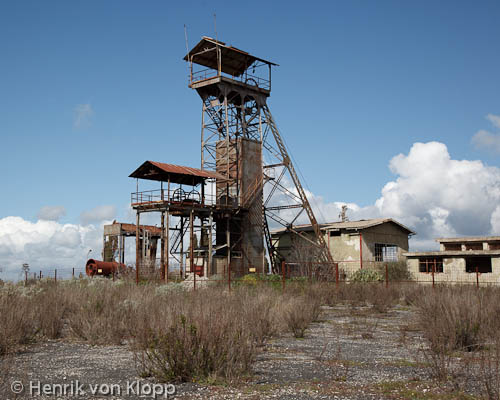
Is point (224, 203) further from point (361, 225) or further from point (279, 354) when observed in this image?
point (279, 354)

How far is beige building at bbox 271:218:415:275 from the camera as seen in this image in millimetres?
41250

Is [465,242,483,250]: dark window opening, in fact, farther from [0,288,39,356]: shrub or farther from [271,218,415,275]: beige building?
[0,288,39,356]: shrub

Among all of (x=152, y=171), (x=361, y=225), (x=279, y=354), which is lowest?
(x=279, y=354)

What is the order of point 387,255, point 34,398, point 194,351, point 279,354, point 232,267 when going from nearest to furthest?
point 34,398 < point 194,351 < point 279,354 < point 232,267 < point 387,255

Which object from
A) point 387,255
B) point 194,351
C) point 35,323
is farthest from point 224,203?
point 194,351

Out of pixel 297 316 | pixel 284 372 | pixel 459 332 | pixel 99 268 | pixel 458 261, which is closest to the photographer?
pixel 284 372

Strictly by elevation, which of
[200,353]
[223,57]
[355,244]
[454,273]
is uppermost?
[223,57]

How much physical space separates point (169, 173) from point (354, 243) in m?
16.2

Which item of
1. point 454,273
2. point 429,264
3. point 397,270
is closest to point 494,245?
point 429,264

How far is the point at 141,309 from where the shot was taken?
508 inches

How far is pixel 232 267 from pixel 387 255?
46.4 feet

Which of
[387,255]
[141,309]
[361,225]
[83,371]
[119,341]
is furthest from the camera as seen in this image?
[387,255]

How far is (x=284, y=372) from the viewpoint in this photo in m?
8.88

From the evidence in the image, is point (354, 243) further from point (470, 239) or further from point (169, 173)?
point (169, 173)
